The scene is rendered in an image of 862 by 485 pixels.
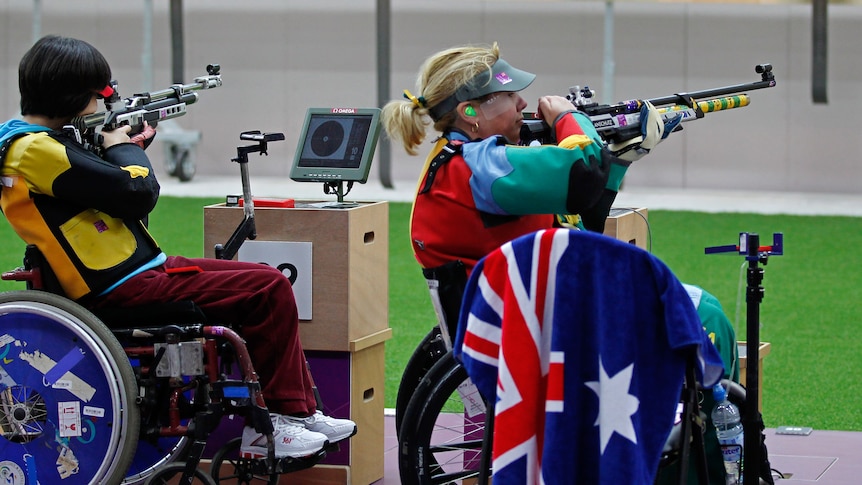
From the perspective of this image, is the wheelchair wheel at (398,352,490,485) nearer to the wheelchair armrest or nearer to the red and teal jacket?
the red and teal jacket

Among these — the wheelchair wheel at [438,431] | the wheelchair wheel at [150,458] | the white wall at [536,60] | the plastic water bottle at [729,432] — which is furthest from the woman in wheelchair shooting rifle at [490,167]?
the white wall at [536,60]

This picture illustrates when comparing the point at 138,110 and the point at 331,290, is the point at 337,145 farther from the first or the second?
the point at 138,110

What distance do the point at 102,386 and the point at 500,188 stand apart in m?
1.10

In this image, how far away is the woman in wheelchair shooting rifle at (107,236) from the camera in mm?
3139

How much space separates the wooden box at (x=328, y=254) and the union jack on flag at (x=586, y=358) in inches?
48.9

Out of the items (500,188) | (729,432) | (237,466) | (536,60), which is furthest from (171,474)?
(536,60)

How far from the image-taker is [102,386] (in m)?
3.09

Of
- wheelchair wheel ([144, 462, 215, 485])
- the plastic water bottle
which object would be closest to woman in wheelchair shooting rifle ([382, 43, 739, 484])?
the plastic water bottle

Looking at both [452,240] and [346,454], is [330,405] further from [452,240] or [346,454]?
[452,240]

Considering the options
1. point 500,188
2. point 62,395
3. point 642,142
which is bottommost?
point 62,395

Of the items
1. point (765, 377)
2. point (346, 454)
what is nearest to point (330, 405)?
point (346, 454)

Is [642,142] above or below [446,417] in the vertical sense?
above

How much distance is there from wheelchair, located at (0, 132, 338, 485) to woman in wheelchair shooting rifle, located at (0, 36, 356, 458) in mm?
55

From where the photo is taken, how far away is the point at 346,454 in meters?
3.68
